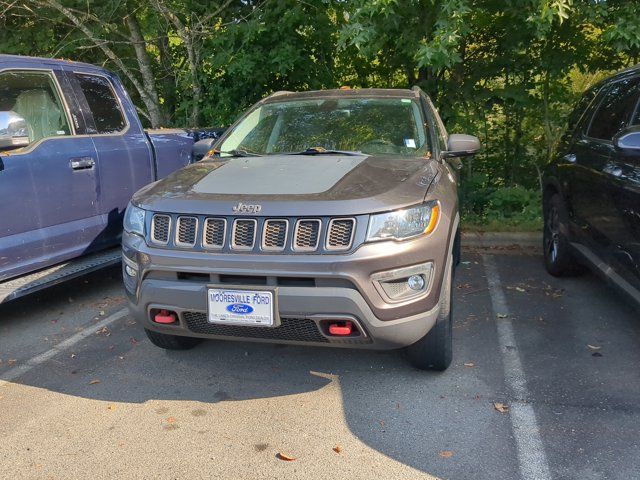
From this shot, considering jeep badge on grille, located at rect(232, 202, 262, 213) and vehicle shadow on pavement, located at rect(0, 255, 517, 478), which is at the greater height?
jeep badge on grille, located at rect(232, 202, 262, 213)

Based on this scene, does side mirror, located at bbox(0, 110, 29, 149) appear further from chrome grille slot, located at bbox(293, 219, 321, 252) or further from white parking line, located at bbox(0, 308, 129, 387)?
chrome grille slot, located at bbox(293, 219, 321, 252)

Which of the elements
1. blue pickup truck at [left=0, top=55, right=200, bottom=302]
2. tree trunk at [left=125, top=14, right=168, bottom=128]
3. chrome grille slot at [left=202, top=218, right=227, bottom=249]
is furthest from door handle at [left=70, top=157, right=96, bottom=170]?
tree trunk at [left=125, top=14, right=168, bottom=128]

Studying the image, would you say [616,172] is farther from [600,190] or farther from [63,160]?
[63,160]

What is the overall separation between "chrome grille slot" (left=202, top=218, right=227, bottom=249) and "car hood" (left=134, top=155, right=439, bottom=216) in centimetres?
5

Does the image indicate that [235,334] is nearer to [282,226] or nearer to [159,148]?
[282,226]

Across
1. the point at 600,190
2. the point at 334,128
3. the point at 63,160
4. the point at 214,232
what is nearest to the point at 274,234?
the point at 214,232

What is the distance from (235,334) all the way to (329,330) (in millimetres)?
544

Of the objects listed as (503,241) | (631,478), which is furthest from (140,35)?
(631,478)

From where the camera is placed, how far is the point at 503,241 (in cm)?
734

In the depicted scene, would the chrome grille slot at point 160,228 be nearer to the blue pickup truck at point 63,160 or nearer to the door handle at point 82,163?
the blue pickup truck at point 63,160

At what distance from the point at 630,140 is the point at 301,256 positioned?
2149 millimetres

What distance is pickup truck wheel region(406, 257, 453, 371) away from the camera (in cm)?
354

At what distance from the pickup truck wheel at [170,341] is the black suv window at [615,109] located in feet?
11.5

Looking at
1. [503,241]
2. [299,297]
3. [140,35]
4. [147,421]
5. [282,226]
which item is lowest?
[503,241]
